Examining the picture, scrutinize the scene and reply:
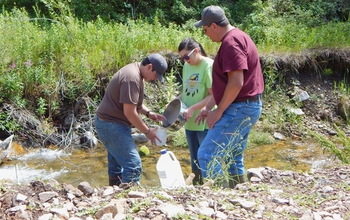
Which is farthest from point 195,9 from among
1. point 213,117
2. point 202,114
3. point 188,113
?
point 213,117

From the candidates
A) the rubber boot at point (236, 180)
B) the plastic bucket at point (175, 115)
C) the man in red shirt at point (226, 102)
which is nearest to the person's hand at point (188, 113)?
the plastic bucket at point (175, 115)

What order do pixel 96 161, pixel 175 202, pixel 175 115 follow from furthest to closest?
pixel 96 161 < pixel 175 115 < pixel 175 202

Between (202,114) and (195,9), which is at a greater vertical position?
(195,9)

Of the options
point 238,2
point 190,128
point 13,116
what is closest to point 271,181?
point 190,128

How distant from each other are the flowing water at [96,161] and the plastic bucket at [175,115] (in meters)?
1.27

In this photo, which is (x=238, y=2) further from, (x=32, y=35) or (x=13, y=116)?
(x=13, y=116)

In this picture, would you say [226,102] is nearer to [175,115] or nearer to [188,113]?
[188,113]

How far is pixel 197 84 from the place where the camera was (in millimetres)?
4836

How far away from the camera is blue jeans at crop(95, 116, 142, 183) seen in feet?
14.7

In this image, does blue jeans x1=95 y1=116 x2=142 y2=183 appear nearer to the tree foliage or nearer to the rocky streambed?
the rocky streambed

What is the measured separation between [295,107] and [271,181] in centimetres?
488

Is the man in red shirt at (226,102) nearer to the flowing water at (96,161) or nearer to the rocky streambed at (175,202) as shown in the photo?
the rocky streambed at (175,202)

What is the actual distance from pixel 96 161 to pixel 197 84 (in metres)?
2.54

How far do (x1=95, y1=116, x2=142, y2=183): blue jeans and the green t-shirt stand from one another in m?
0.67
